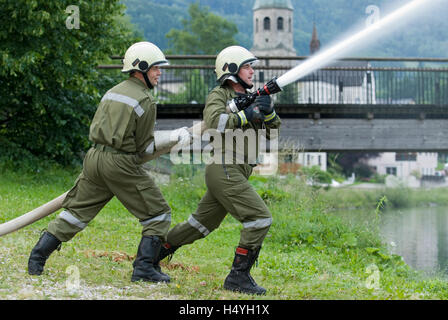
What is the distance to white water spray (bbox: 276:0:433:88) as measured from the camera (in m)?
5.41

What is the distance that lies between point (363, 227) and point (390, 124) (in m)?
6.13

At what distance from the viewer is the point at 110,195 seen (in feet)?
18.3

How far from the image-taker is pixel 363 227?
10.3 m

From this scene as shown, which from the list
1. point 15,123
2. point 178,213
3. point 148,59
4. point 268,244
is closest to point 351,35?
point 148,59

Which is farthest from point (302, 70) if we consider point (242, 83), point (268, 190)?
point (268, 190)

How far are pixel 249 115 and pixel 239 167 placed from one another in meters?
0.46

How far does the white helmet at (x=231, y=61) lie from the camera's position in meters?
5.42

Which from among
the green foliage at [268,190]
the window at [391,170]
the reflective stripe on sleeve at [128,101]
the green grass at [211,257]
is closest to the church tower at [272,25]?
the window at [391,170]

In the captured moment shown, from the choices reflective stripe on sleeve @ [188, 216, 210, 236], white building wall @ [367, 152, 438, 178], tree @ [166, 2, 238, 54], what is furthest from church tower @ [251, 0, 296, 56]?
reflective stripe on sleeve @ [188, 216, 210, 236]

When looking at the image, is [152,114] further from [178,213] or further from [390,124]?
[390,124]

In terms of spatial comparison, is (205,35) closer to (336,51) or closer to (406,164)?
(406,164)

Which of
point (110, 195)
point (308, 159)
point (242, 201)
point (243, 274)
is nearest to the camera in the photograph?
point (242, 201)

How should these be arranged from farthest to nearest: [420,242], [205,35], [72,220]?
[205,35] < [420,242] < [72,220]

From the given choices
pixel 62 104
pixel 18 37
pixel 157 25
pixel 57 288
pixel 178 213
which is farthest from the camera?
pixel 157 25
